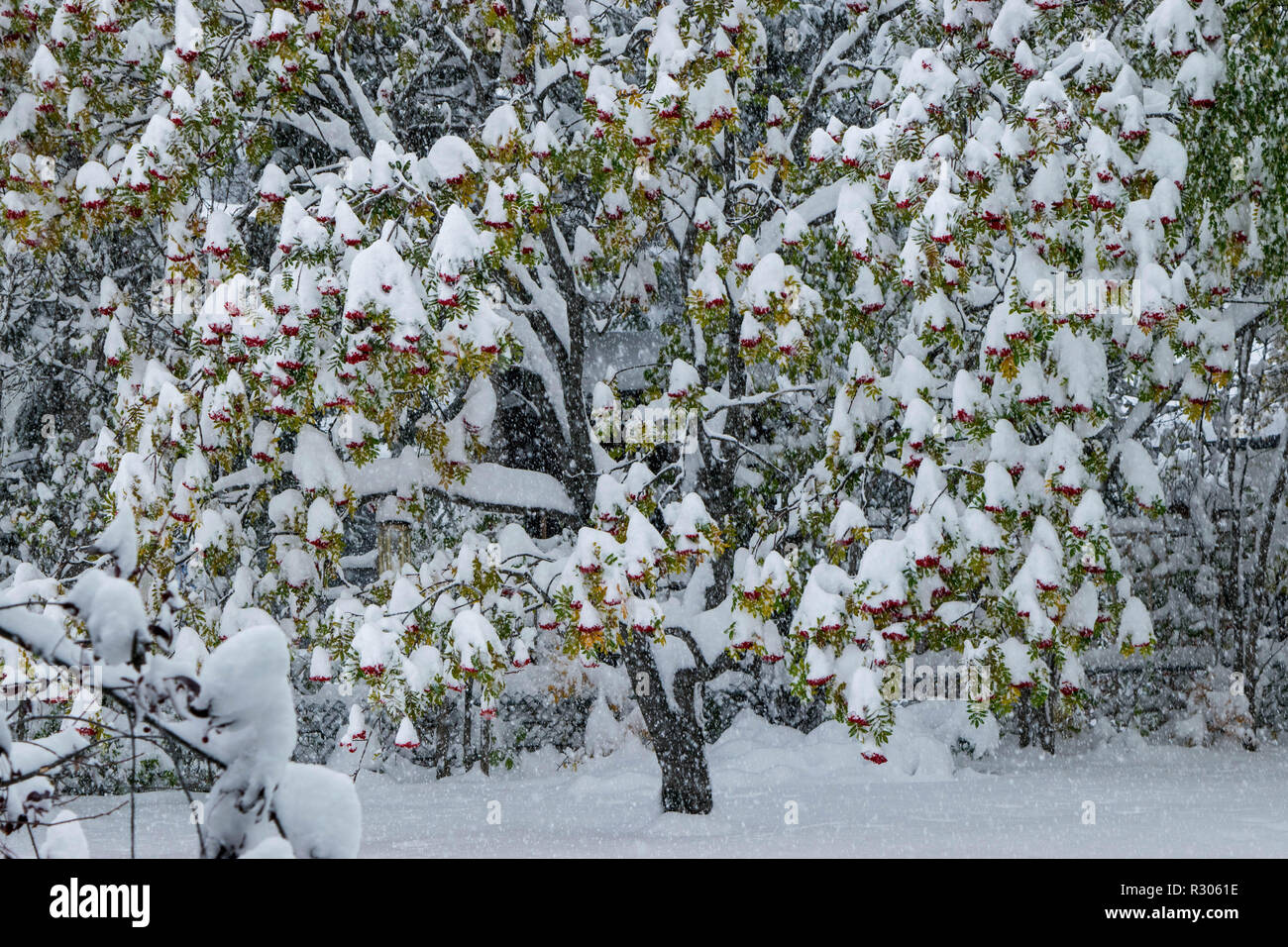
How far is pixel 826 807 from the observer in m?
8.50

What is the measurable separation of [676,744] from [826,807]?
132 cm

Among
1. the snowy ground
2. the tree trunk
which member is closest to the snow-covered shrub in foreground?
the snowy ground

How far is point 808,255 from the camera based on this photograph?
803cm

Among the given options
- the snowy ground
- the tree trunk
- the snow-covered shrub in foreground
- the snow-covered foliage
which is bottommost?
the snowy ground

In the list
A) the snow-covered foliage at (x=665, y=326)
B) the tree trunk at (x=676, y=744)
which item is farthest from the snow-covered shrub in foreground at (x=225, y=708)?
the tree trunk at (x=676, y=744)

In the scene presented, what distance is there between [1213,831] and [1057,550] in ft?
8.66

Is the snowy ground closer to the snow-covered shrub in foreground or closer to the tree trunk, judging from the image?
the tree trunk

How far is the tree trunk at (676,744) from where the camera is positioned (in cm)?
782

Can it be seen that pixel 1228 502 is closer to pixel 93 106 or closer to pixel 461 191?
pixel 461 191

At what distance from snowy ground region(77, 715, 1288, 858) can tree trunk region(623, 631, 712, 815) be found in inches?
5.8

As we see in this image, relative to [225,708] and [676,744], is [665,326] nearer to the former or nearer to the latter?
[676,744]

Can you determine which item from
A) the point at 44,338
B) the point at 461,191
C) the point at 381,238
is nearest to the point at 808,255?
the point at 461,191

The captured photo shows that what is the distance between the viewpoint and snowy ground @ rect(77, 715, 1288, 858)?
712 centimetres

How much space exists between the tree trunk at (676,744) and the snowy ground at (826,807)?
0.48 feet
